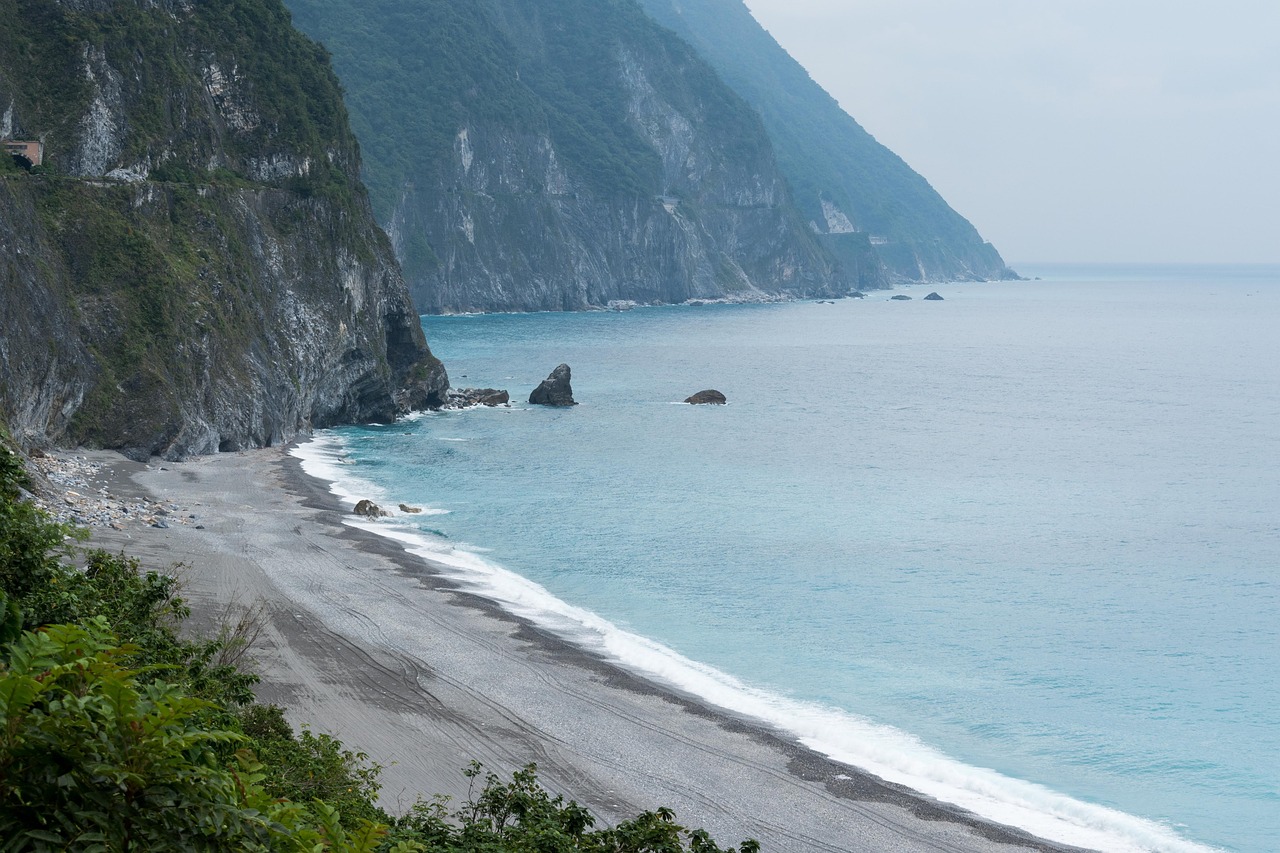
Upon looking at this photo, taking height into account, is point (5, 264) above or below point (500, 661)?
above

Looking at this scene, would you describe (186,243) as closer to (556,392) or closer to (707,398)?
(556,392)

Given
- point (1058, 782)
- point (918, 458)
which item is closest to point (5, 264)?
point (1058, 782)

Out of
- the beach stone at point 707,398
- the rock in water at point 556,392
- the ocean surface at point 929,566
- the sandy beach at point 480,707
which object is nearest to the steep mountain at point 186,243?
the ocean surface at point 929,566

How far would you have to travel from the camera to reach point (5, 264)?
43.7 meters

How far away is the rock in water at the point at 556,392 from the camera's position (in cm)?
8569

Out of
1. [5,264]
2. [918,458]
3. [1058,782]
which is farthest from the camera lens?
[918,458]

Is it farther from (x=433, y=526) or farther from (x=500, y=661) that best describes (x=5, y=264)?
(x=500, y=661)

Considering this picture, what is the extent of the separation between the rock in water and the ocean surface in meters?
3.74

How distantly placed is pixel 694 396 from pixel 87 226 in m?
50.2

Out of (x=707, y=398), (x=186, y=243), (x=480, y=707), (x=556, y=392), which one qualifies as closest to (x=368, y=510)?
(x=186, y=243)

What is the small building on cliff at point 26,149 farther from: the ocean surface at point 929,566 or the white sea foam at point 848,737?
the white sea foam at point 848,737

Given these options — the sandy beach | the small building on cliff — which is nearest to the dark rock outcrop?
the small building on cliff

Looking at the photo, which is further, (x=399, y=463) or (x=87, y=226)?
(x=399, y=463)

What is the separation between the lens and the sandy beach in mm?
21781
